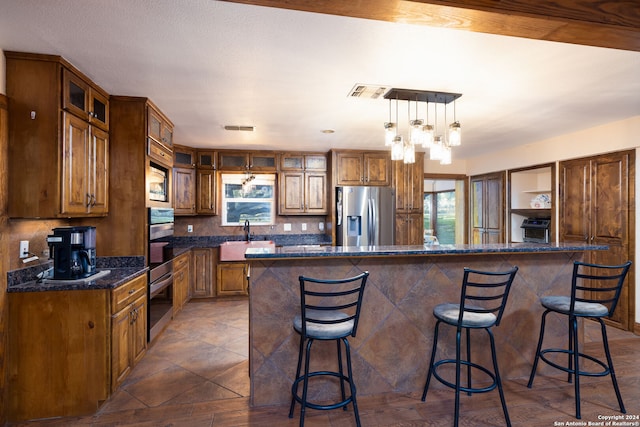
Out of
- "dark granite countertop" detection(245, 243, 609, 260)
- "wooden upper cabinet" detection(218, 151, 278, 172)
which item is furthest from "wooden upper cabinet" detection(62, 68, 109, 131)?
"wooden upper cabinet" detection(218, 151, 278, 172)

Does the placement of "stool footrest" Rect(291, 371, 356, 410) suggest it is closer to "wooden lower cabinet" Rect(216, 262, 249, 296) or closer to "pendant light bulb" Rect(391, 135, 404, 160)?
"pendant light bulb" Rect(391, 135, 404, 160)

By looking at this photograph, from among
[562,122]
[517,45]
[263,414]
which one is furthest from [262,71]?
[562,122]

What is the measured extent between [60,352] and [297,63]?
8.29ft

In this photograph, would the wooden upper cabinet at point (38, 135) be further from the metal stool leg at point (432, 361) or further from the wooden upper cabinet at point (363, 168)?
the wooden upper cabinet at point (363, 168)

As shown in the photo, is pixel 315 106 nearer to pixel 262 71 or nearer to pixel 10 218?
pixel 262 71

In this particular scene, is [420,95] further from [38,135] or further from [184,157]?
[184,157]

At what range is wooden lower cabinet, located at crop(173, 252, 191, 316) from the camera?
4141 millimetres

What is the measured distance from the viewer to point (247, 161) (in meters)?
5.30

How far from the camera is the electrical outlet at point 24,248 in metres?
2.30

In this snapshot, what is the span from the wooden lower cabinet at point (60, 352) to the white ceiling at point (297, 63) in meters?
1.63

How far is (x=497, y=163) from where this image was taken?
5.55 meters

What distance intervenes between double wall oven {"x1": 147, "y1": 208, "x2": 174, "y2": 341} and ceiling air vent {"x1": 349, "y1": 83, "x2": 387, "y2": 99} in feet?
7.08

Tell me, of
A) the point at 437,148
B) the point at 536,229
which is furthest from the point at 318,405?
the point at 536,229

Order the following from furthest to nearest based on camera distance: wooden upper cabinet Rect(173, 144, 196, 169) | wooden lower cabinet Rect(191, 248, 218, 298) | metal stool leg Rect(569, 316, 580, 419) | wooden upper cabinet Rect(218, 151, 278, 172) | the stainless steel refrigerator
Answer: wooden upper cabinet Rect(218, 151, 278, 172) < the stainless steel refrigerator < wooden lower cabinet Rect(191, 248, 218, 298) < wooden upper cabinet Rect(173, 144, 196, 169) < metal stool leg Rect(569, 316, 580, 419)
